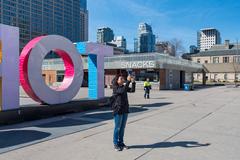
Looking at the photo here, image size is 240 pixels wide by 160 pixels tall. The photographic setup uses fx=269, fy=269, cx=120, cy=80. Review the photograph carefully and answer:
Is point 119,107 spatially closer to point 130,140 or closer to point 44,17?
point 130,140

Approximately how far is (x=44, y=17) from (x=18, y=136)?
101834 millimetres

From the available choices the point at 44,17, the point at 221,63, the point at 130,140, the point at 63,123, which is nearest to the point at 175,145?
the point at 130,140

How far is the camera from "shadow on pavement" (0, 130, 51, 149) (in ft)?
24.4

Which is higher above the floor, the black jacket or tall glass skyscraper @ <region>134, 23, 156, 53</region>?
tall glass skyscraper @ <region>134, 23, 156, 53</region>

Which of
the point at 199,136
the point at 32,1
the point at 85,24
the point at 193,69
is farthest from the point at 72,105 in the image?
the point at 85,24

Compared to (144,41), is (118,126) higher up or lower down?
lower down

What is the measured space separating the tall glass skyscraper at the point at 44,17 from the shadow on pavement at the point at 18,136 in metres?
86.2

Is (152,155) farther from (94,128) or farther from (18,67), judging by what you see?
(18,67)

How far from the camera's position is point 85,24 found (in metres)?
125

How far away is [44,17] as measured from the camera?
103375 millimetres

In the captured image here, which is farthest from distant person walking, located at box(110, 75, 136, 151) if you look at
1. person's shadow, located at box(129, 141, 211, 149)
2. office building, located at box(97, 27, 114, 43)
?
office building, located at box(97, 27, 114, 43)

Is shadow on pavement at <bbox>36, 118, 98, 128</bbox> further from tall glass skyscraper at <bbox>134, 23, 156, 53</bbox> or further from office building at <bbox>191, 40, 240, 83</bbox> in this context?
tall glass skyscraper at <bbox>134, 23, 156, 53</bbox>

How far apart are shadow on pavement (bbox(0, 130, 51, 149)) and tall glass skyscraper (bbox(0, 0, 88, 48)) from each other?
8625 cm

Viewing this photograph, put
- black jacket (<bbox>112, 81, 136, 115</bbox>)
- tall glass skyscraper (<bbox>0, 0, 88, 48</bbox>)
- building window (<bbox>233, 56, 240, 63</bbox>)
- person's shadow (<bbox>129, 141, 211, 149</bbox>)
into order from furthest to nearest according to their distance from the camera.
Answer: tall glass skyscraper (<bbox>0, 0, 88, 48</bbox>)
building window (<bbox>233, 56, 240, 63</bbox>)
person's shadow (<bbox>129, 141, 211, 149</bbox>)
black jacket (<bbox>112, 81, 136, 115</bbox>)
